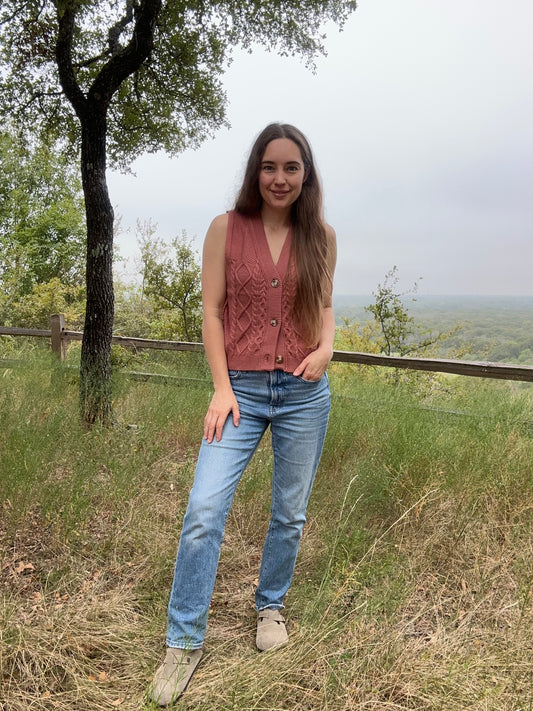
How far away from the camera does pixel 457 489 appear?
317cm

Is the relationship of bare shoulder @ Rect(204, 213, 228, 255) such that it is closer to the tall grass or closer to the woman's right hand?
the woman's right hand

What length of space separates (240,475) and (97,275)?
3.52m

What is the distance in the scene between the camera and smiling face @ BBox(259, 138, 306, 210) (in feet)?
6.17

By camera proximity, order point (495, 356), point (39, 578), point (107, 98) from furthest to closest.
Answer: point (495, 356) → point (107, 98) → point (39, 578)

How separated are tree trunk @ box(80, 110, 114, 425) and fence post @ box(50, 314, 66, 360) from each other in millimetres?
3439

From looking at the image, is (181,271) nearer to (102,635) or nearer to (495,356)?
(495,356)

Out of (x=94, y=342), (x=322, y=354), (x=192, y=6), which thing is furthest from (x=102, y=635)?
(x=192, y=6)

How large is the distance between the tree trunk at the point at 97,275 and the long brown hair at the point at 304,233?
306 cm

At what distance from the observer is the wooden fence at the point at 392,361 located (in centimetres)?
464

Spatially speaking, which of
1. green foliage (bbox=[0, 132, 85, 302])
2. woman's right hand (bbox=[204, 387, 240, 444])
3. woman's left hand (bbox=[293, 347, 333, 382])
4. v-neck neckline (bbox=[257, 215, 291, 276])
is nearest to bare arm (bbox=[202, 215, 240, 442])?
woman's right hand (bbox=[204, 387, 240, 444])

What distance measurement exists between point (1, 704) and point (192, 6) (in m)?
6.00

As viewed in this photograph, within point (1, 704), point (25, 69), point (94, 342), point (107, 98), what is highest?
point (25, 69)

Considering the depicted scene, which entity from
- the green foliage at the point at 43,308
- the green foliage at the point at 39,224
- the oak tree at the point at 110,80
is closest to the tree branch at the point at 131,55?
the oak tree at the point at 110,80

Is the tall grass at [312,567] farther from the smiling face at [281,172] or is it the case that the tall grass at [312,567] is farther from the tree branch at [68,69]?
the tree branch at [68,69]
